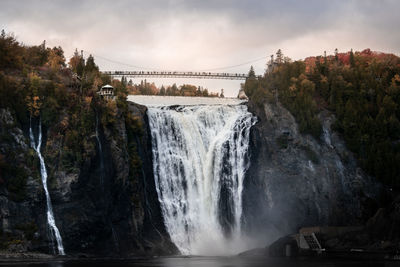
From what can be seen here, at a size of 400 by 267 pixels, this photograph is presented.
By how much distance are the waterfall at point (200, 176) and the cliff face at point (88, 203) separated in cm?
282

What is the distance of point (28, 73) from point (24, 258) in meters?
27.6

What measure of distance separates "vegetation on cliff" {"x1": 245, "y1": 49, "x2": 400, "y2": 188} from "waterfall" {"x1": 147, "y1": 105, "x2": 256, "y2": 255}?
983cm

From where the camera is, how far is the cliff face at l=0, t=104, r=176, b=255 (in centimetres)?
6862

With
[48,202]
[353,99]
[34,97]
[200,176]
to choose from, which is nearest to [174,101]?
[200,176]

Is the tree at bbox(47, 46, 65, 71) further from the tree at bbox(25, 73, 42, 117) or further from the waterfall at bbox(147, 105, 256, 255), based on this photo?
the waterfall at bbox(147, 105, 256, 255)

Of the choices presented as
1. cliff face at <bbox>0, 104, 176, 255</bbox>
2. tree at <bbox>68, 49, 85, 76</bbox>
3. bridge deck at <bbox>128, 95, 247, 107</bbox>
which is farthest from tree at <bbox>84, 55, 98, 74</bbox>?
cliff face at <bbox>0, 104, 176, 255</bbox>

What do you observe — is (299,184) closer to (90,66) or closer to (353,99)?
(353,99)

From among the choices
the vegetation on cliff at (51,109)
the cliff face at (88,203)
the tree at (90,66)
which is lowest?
the cliff face at (88,203)

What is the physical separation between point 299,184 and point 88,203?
33.6m

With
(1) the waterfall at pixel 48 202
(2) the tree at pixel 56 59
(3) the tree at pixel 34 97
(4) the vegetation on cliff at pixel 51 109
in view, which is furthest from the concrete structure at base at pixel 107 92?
(1) the waterfall at pixel 48 202

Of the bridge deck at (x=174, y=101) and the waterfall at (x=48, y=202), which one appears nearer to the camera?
the waterfall at (x=48, y=202)

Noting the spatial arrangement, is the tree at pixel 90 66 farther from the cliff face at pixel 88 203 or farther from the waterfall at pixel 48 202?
the waterfall at pixel 48 202

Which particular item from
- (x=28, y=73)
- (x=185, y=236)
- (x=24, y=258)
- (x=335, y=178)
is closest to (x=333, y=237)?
(x=335, y=178)

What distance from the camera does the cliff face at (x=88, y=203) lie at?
225ft
